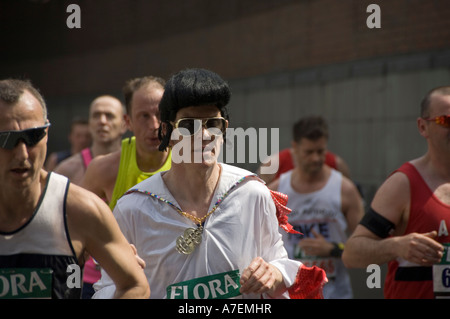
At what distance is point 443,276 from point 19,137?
261 cm

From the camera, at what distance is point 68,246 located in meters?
2.82

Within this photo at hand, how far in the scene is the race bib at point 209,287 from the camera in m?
3.15

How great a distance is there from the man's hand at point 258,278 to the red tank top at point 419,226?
1.47 metres

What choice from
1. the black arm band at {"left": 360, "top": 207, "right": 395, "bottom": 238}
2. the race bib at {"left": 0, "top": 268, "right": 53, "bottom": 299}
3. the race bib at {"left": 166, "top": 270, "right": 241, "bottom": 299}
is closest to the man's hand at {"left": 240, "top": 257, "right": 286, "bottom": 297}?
the race bib at {"left": 166, "top": 270, "right": 241, "bottom": 299}

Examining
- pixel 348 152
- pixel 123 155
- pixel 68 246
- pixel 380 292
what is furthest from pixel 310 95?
pixel 68 246

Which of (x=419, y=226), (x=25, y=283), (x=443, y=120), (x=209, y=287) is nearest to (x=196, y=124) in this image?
(x=209, y=287)

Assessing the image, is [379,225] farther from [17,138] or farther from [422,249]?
[17,138]

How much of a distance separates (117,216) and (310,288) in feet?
3.12

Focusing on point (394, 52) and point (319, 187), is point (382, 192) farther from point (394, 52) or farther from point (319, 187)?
point (394, 52)

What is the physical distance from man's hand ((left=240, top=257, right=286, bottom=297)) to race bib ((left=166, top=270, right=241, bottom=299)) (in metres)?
0.11

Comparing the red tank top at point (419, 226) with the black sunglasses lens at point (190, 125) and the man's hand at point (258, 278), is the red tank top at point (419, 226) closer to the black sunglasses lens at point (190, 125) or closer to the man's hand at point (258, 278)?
the man's hand at point (258, 278)

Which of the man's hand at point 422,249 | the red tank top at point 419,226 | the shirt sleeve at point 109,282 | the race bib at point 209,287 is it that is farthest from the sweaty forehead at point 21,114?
the red tank top at point 419,226

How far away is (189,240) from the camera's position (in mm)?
3211

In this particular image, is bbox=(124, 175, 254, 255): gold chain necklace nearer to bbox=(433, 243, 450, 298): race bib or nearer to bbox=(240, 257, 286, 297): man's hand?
bbox=(240, 257, 286, 297): man's hand
